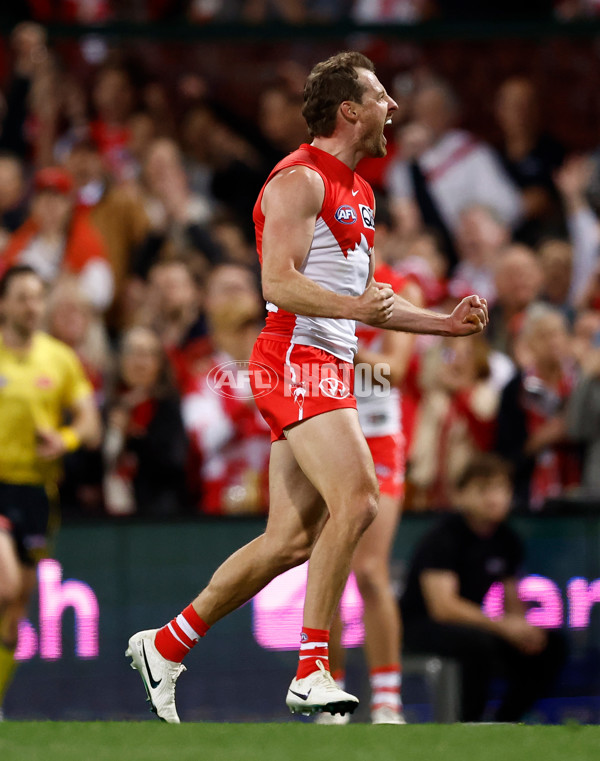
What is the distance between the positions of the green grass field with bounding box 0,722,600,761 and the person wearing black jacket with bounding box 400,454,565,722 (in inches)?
119

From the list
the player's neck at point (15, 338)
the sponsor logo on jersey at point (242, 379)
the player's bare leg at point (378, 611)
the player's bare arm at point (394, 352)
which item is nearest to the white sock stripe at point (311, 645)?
the sponsor logo on jersey at point (242, 379)

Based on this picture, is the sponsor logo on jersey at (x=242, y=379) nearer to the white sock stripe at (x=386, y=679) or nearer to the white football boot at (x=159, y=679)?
the white football boot at (x=159, y=679)

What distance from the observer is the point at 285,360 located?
497 cm

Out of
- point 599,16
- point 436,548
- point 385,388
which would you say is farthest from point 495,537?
point 599,16

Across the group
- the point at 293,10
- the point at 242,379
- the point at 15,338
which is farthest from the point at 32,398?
the point at 293,10

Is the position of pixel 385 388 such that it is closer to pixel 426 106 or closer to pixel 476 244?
pixel 476 244

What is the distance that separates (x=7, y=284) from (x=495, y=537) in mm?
3219

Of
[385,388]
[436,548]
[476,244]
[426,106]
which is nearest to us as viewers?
[385,388]

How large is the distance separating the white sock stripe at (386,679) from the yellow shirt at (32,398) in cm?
258

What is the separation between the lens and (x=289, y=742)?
4391 mm

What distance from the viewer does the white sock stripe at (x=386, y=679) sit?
6.70m

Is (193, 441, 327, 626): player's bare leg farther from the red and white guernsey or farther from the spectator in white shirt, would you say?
the spectator in white shirt

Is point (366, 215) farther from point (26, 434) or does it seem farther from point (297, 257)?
point (26, 434)

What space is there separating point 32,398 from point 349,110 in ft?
12.6
